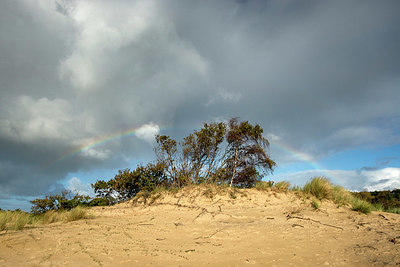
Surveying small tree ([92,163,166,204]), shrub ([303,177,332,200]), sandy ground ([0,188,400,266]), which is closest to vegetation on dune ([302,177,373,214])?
shrub ([303,177,332,200])

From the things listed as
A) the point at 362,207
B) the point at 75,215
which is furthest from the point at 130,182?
the point at 362,207

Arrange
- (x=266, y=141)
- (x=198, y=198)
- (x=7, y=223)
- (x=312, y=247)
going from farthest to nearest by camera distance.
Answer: (x=266, y=141)
(x=198, y=198)
(x=7, y=223)
(x=312, y=247)

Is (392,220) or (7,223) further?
(392,220)

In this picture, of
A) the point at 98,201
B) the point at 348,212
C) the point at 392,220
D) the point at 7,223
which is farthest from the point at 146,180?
the point at 392,220

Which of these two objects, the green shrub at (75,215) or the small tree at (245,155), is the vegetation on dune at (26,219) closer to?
the green shrub at (75,215)

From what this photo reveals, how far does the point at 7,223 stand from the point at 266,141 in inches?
600

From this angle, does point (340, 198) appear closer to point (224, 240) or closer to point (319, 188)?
point (319, 188)

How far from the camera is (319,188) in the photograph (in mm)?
11625

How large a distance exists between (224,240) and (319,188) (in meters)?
7.04

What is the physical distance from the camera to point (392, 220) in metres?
8.61

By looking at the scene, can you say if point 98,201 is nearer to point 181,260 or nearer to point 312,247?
point 181,260

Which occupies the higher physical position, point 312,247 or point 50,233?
point 50,233

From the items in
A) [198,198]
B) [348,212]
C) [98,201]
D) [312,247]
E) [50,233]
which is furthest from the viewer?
[98,201]

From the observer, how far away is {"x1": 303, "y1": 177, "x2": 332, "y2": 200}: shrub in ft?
37.4
